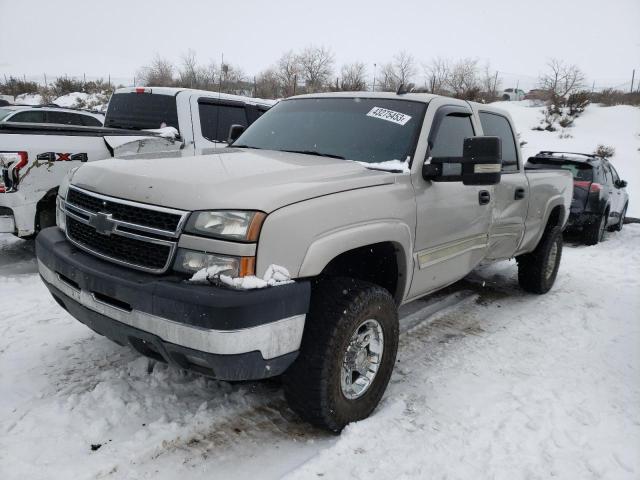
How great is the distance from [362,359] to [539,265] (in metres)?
3.22

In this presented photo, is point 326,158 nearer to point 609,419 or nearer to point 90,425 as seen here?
point 90,425

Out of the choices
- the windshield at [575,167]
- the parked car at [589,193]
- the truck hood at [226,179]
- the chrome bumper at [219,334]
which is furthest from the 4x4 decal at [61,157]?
the windshield at [575,167]

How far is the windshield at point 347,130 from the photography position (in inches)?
126

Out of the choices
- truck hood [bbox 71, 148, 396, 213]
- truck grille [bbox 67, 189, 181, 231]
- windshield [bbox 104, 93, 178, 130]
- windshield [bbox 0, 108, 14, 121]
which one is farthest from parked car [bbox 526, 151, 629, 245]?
windshield [bbox 0, 108, 14, 121]

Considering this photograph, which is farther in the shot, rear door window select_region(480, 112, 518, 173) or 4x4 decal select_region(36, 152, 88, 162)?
4x4 decal select_region(36, 152, 88, 162)

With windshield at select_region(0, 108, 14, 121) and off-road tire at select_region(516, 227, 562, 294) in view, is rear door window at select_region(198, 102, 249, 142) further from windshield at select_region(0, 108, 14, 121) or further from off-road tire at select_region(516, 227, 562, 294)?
windshield at select_region(0, 108, 14, 121)

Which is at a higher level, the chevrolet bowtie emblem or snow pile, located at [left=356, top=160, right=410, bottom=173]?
snow pile, located at [left=356, top=160, right=410, bottom=173]

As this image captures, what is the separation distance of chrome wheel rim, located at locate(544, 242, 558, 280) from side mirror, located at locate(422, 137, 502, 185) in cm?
272

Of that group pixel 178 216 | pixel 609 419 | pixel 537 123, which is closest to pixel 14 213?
pixel 178 216

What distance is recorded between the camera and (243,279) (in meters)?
2.13

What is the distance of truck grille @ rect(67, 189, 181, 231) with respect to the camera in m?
2.26

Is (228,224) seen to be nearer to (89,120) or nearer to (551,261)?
(551,261)

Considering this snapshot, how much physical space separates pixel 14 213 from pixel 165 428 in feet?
10.4

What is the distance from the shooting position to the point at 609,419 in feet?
9.65
